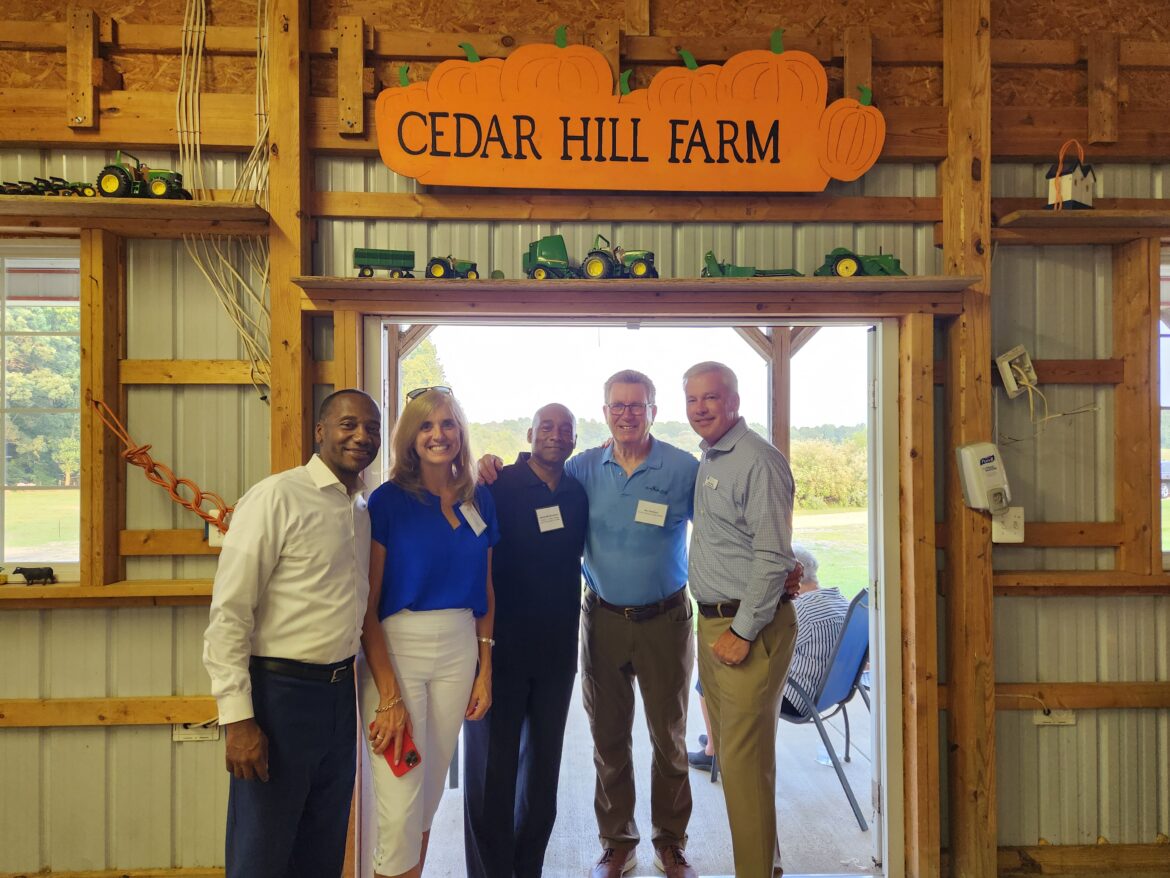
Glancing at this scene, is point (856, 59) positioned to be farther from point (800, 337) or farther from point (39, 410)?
point (39, 410)

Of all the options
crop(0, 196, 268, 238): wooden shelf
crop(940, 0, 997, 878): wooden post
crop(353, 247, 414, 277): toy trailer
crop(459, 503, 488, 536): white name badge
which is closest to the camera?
crop(459, 503, 488, 536): white name badge

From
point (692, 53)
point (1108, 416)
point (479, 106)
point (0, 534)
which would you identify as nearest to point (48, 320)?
point (0, 534)

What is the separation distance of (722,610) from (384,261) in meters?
1.62

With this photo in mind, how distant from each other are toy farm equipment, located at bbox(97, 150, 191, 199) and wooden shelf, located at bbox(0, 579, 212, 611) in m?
1.33

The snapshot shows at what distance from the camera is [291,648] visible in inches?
67.3

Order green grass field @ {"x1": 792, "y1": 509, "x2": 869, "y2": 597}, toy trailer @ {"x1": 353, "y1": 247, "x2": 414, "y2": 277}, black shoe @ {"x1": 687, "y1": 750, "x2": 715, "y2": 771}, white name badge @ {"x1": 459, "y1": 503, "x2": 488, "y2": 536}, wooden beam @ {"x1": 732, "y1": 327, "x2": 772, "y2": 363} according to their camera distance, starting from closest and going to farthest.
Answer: white name badge @ {"x1": 459, "y1": 503, "x2": 488, "y2": 536} < toy trailer @ {"x1": 353, "y1": 247, "x2": 414, "y2": 277} < black shoe @ {"x1": 687, "y1": 750, "x2": 715, "y2": 771} < wooden beam @ {"x1": 732, "y1": 327, "x2": 772, "y2": 363} < green grass field @ {"x1": 792, "y1": 509, "x2": 869, "y2": 597}

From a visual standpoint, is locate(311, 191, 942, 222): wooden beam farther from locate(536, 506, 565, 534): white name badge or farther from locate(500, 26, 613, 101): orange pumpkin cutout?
locate(536, 506, 565, 534): white name badge

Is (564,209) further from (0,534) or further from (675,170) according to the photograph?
(0,534)

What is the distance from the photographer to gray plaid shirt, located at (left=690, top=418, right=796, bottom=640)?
6.98ft

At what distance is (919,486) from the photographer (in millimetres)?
2494

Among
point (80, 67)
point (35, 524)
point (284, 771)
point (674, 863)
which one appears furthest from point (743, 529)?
point (80, 67)

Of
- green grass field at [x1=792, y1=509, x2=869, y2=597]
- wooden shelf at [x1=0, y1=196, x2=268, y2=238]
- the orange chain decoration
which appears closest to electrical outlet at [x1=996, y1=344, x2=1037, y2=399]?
wooden shelf at [x1=0, y1=196, x2=268, y2=238]

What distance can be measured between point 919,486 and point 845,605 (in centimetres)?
106

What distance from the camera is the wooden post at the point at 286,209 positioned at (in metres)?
2.41
